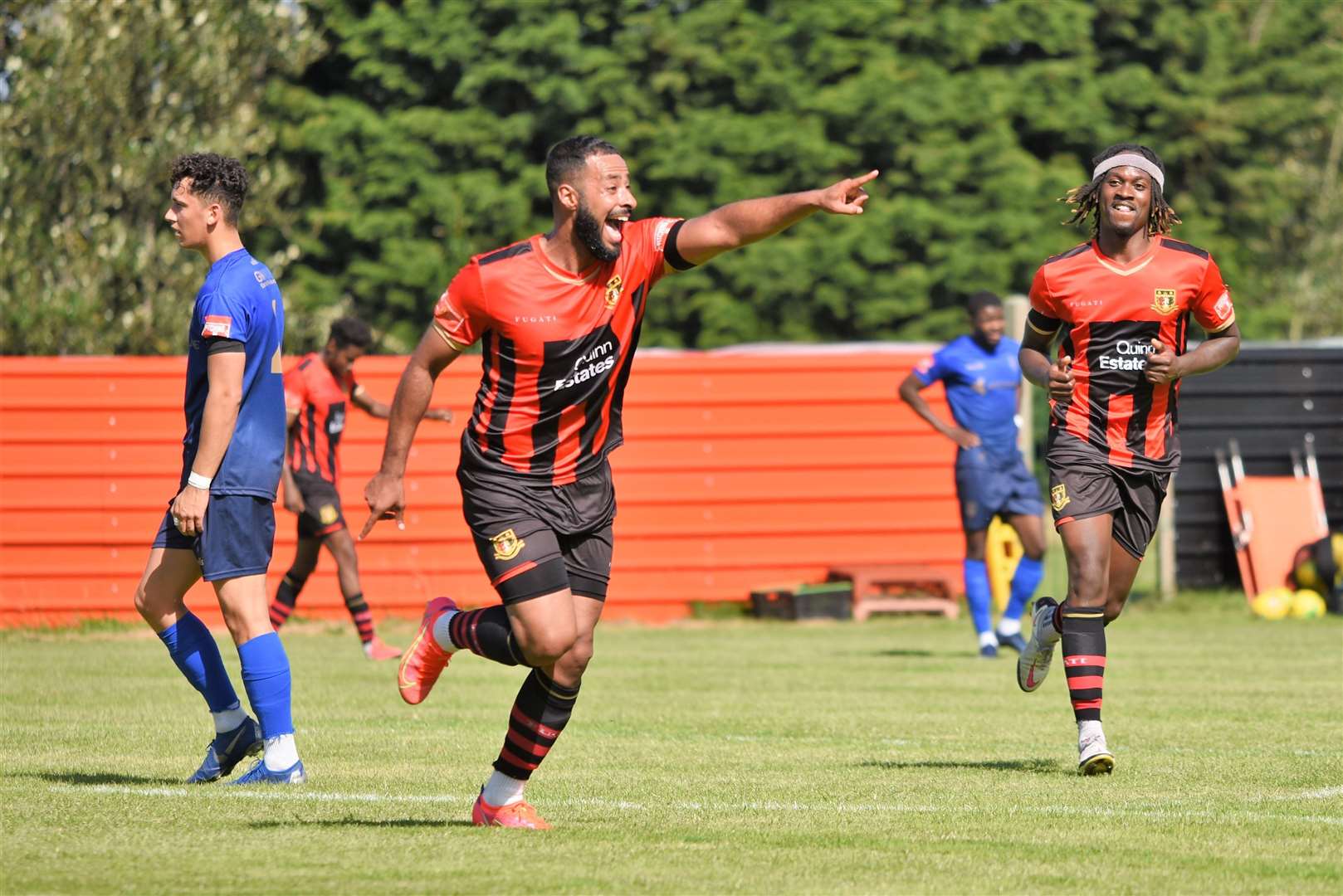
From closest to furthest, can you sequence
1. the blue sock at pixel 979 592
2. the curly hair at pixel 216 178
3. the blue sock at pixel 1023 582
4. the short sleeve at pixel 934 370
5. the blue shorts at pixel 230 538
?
the blue shorts at pixel 230 538 < the curly hair at pixel 216 178 < the blue sock at pixel 1023 582 < the blue sock at pixel 979 592 < the short sleeve at pixel 934 370

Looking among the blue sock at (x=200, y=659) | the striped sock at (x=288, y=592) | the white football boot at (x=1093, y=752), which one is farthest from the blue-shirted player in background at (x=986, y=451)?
the blue sock at (x=200, y=659)

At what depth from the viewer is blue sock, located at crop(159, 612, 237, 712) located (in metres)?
7.80

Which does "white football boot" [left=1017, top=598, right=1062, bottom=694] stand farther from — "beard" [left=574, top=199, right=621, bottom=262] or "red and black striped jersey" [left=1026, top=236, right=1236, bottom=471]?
"beard" [left=574, top=199, right=621, bottom=262]

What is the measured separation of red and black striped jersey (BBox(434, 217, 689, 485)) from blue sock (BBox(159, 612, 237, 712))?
182 centimetres

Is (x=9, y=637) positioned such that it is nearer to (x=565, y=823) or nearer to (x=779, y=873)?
(x=565, y=823)

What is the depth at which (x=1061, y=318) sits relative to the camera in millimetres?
8539

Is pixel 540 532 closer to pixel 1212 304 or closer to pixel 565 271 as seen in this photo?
pixel 565 271

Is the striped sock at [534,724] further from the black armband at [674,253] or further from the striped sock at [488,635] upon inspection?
the black armband at [674,253]

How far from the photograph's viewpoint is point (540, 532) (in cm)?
647

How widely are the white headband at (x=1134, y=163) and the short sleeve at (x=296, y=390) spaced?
7.17 metres

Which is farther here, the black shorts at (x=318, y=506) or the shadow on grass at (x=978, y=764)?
the black shorts at (x=318, y=506)

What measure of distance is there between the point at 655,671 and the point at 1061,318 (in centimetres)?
581

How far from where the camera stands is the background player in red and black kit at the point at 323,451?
14156mm

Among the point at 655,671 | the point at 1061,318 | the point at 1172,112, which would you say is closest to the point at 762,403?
the point at 655,671
